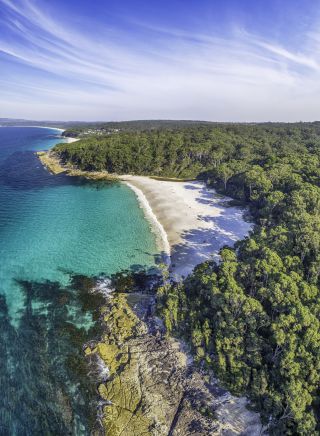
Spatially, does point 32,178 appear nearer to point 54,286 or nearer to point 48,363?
point 54,286

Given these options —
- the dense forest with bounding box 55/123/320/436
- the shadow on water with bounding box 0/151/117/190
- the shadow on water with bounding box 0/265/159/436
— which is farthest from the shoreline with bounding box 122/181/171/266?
the shadow on water with bounding box 0/151/117/190

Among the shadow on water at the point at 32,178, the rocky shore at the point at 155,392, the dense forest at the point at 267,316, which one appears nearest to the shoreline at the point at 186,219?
the shadow on water at the point at 32,178

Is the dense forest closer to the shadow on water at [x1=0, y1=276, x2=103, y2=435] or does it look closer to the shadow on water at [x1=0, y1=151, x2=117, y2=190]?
the shadow on water at [x1=0, y1=276, x2=103, y2=435]

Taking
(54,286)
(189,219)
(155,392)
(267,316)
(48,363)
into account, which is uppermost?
(267,316)

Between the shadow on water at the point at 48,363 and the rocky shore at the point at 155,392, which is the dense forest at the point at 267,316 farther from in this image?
the shadow on water at the point at 48,363

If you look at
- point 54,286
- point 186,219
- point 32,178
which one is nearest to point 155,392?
point 54,286
